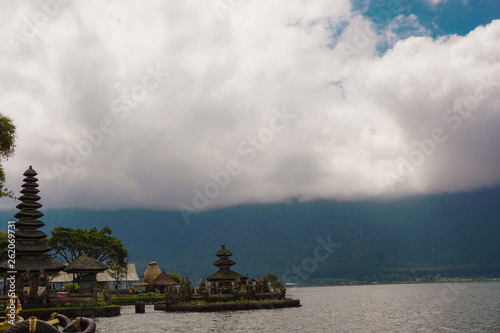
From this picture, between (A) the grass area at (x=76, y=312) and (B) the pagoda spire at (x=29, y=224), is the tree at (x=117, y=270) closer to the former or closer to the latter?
(B) the pagoda spire at (x=29, y=224)

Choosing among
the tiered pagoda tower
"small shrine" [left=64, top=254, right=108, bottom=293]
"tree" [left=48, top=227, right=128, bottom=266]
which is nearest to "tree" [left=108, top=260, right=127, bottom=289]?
"tree" [left=48, top=227, right=128, bottom=266]

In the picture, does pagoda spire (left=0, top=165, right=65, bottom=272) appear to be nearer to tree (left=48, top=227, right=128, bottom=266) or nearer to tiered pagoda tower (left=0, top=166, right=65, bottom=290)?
tiered pagoda tower (left=0, top=166, right=65, bottom=290)

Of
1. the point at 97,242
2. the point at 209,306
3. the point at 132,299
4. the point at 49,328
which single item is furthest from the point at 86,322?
the point at 97,242

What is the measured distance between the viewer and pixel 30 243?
2299 inches

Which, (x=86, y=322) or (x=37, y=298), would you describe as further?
(x=37, y=298)

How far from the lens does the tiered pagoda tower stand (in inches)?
2191

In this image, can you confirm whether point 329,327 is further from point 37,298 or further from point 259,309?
point 37,298

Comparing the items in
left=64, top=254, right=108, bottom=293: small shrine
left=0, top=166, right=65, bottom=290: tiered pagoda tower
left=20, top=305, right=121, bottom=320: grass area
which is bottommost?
left=20, top=305, right=121, bottom=320: grass area

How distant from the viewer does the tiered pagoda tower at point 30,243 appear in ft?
183

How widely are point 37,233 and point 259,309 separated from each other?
A: 108ft

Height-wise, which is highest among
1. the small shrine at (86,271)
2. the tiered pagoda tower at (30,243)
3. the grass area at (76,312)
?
the tiered pagoda tower at (30,243)

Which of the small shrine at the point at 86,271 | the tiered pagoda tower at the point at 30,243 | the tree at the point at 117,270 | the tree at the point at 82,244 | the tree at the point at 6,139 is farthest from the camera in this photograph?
the tree at the point at 117,270

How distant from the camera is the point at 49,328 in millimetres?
15930

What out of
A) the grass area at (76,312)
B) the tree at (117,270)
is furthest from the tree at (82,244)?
the grass area at (76,312)
